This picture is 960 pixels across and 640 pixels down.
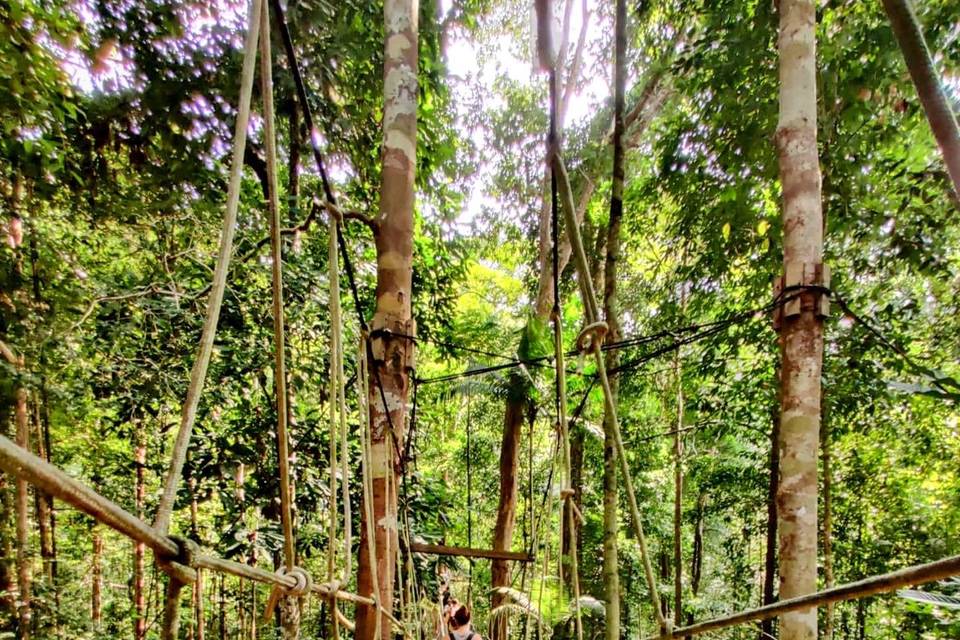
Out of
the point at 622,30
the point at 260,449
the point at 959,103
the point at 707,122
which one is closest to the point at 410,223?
the point at 622,30

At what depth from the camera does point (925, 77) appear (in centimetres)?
33

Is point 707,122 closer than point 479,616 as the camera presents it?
Yes

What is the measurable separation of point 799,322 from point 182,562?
163 centimetres

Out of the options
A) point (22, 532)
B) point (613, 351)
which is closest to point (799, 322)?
point (613, 351)

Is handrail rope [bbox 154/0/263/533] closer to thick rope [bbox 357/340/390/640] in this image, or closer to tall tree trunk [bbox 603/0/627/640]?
thick rope [bbox 357/340/390/640]

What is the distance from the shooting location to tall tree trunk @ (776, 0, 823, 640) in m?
1.41

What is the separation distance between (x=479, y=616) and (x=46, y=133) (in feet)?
18.3

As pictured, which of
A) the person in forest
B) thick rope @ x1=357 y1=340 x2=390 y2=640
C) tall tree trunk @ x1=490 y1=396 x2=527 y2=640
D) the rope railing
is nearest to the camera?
the rope railing

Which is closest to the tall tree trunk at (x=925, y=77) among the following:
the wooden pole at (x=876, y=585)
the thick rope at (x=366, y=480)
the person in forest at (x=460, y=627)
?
the wooden pole at (x=876, y=585)

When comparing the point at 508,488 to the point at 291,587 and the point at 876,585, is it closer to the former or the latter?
the point at 291,587

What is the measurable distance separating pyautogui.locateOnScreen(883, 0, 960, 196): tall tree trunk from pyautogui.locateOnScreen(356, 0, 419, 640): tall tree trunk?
118 cm

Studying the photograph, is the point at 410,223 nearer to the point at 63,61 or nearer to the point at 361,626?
the point at 361,626

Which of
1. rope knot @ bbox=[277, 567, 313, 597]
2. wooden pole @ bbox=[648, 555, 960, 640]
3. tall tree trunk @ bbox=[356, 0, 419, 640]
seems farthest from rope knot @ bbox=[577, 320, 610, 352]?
tall tree trunk @ bbox=[356, 0, 419, 640]

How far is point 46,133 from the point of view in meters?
1.44
